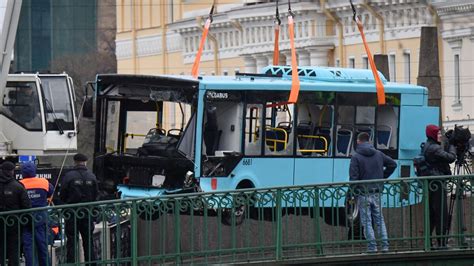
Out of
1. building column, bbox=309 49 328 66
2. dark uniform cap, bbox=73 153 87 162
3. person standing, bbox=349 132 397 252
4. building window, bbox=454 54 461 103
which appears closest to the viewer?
person standing, bbox=349 132 397 252

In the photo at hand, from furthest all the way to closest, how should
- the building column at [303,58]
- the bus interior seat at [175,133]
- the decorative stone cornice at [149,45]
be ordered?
the decorative stone cornice at [149,45] → the building column at [303,58] → the bus interior seat at [175,133]

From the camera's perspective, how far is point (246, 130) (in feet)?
122

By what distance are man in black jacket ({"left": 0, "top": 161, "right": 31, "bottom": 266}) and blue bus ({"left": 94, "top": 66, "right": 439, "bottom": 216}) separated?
7.22 m

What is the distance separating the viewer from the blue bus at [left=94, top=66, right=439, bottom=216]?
1451 inches

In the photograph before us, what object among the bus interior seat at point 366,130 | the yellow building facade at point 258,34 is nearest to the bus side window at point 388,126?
the bus interior seat at point 366,130

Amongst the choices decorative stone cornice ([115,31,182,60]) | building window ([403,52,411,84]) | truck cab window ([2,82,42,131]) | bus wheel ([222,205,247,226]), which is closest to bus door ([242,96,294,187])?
bus wheel ([222,205,247,226])

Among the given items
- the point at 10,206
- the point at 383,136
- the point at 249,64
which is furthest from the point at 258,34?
the point at 10,206

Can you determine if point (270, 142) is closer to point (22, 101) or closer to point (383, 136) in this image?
point (383, 136)

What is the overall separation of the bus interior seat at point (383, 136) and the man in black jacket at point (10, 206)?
951 cm

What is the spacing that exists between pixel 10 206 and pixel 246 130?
820cm

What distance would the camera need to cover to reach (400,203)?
30.2m

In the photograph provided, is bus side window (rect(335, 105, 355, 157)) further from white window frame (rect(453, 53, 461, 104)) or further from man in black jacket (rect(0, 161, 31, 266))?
white window frame (rect(453, 53, 461, 104))

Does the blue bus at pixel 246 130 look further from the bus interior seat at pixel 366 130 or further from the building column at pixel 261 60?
the building column at pixel 261 60

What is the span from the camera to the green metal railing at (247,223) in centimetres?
2939
